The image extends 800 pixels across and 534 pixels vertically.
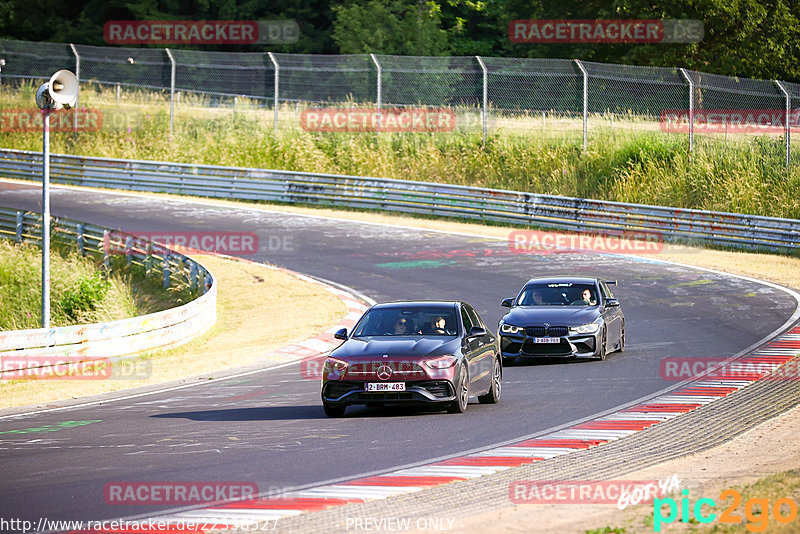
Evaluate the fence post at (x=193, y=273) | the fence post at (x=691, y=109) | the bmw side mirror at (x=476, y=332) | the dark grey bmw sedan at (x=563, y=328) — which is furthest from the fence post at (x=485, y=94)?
the bmw side mirror at (x=476, y=332)

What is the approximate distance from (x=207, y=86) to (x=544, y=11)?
20120 millimetres

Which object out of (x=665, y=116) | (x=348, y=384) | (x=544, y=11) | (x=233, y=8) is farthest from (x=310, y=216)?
(x=233, y=8)

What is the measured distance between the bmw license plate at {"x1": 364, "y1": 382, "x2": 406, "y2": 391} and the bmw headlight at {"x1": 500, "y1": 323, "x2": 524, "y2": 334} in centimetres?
526

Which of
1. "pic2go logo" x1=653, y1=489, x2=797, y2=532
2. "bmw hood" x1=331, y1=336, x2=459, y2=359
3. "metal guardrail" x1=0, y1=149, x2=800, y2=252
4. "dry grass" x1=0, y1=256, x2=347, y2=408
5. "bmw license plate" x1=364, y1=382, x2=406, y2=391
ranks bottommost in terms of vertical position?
"dry grass" x1=0, y1=256, x2=347, y2=408

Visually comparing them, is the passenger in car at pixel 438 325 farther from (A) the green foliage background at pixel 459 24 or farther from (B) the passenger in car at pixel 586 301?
(A) the green foliage background at pixel 459 24

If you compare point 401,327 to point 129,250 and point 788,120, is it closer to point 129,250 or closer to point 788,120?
point 129,250

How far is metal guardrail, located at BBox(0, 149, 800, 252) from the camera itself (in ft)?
104

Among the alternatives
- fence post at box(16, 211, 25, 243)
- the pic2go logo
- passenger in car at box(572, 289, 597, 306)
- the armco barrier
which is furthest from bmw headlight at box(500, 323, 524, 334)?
fence post at box(16, 211, 25, 243)

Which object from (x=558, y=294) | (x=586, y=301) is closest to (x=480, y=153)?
(x=558, y=294)

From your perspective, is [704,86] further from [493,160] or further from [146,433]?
[146,433]

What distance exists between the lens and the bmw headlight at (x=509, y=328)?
17811 millimetres

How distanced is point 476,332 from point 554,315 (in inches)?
170

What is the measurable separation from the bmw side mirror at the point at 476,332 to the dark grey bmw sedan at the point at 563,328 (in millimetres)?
3658

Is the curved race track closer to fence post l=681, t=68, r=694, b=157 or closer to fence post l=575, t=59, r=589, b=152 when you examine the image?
fence post l=681, t=68, r=694, b=157
